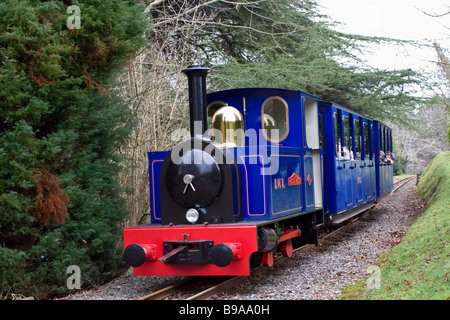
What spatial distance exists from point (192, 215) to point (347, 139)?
209 inches

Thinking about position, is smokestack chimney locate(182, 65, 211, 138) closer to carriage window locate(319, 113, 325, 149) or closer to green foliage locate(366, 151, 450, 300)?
green foliage locate(366, 151, 450, 300)

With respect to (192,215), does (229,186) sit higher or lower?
higher

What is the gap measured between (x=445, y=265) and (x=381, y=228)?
623cm

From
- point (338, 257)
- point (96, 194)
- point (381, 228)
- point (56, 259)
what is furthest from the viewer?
point (381, 228)

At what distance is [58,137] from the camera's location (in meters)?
6.29

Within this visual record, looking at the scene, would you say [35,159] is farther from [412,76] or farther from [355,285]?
[412,76]

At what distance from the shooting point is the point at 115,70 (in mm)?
7492

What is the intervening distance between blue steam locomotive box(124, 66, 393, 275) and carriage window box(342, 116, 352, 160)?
1860 millimetres

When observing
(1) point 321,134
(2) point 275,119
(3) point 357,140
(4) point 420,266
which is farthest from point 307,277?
(3) point 357,140

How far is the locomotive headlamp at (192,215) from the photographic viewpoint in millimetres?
6387

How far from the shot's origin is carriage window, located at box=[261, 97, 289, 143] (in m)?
7.55

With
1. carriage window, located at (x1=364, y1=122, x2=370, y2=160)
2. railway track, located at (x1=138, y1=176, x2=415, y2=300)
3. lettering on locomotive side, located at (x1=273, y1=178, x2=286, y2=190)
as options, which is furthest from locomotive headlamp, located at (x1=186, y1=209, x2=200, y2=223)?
carriage window, located at (x1=364, y1=122, x2=370, y2=160)

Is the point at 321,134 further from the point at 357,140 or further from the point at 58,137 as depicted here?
the point at 58,137
